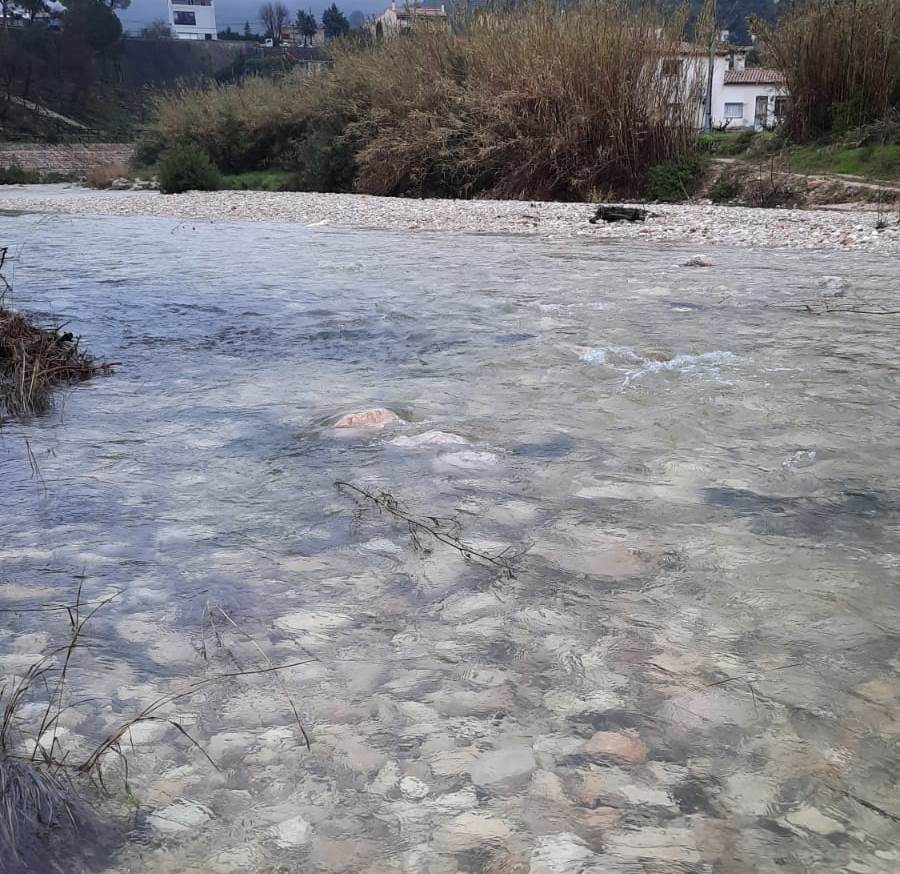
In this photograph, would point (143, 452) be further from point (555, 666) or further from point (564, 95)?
point (564, 95)

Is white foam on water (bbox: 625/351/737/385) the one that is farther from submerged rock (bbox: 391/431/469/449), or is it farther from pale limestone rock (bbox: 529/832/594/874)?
pale limestone rock (bbox: 529/832/594/874)

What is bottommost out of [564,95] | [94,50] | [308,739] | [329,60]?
[308,739]

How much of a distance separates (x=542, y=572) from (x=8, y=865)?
3.94 ft

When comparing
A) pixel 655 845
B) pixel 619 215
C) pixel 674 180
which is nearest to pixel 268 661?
pixel 655 845

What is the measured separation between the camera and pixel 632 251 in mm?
7488

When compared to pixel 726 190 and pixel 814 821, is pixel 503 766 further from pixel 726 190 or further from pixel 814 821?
pixel 726 190

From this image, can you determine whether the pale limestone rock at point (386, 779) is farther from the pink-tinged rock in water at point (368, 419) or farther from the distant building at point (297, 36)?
the distant building at point (297, 36)

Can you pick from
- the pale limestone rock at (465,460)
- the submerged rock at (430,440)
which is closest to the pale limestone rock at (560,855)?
the pale limestone rock at (465,460)

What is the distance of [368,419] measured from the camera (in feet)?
10.3

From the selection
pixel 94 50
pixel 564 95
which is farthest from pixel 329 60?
pixel 94 50

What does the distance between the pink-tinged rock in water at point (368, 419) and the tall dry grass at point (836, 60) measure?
10825 millimetres

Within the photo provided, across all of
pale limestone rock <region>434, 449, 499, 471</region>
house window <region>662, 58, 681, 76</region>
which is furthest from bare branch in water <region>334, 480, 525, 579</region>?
house window <region>662, 58, 681, 76</region>

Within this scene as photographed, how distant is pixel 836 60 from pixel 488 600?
39.9 feet

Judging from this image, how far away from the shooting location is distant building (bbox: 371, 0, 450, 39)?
49.9 feet
